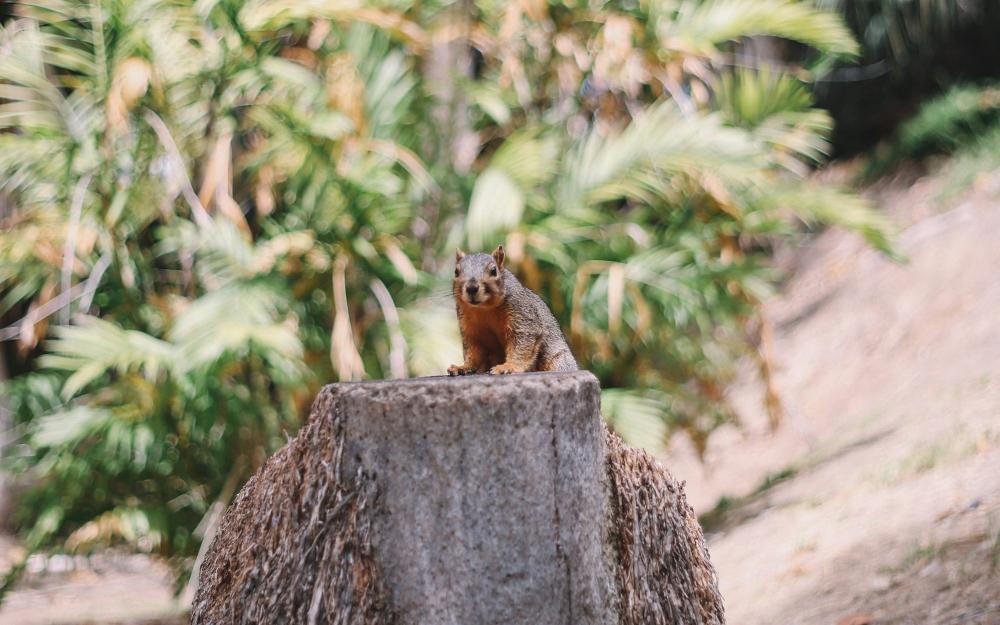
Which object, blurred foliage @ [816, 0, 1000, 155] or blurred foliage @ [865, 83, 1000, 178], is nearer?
blurred foliage @ [865, 83, 1000, 178]

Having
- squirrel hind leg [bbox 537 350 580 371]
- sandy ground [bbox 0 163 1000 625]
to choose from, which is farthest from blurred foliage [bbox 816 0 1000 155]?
squirrel hind leg [bbox 537 350 580 371]

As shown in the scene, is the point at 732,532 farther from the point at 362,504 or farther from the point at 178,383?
the point at 362,504

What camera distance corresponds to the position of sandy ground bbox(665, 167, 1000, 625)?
374 centimetres

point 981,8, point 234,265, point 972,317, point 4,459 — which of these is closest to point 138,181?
point 234,265

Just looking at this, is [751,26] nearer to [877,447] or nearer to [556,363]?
[877,447]

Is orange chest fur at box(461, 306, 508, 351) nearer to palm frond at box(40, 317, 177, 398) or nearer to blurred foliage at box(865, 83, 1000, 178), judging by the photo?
palm frond at box(40, 317, 177, 398)

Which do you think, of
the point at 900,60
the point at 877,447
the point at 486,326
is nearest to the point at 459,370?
the point at 486,326

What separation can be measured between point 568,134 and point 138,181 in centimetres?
251

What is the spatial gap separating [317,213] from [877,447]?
10.3 ft

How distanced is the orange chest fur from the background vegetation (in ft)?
7.81

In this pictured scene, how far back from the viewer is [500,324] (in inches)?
112

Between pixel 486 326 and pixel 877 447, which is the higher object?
pixel 486 326

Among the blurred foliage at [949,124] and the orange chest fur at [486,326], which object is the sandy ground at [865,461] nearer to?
the blurred foliage at [949,124]

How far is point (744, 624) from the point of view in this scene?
393 centimetres
